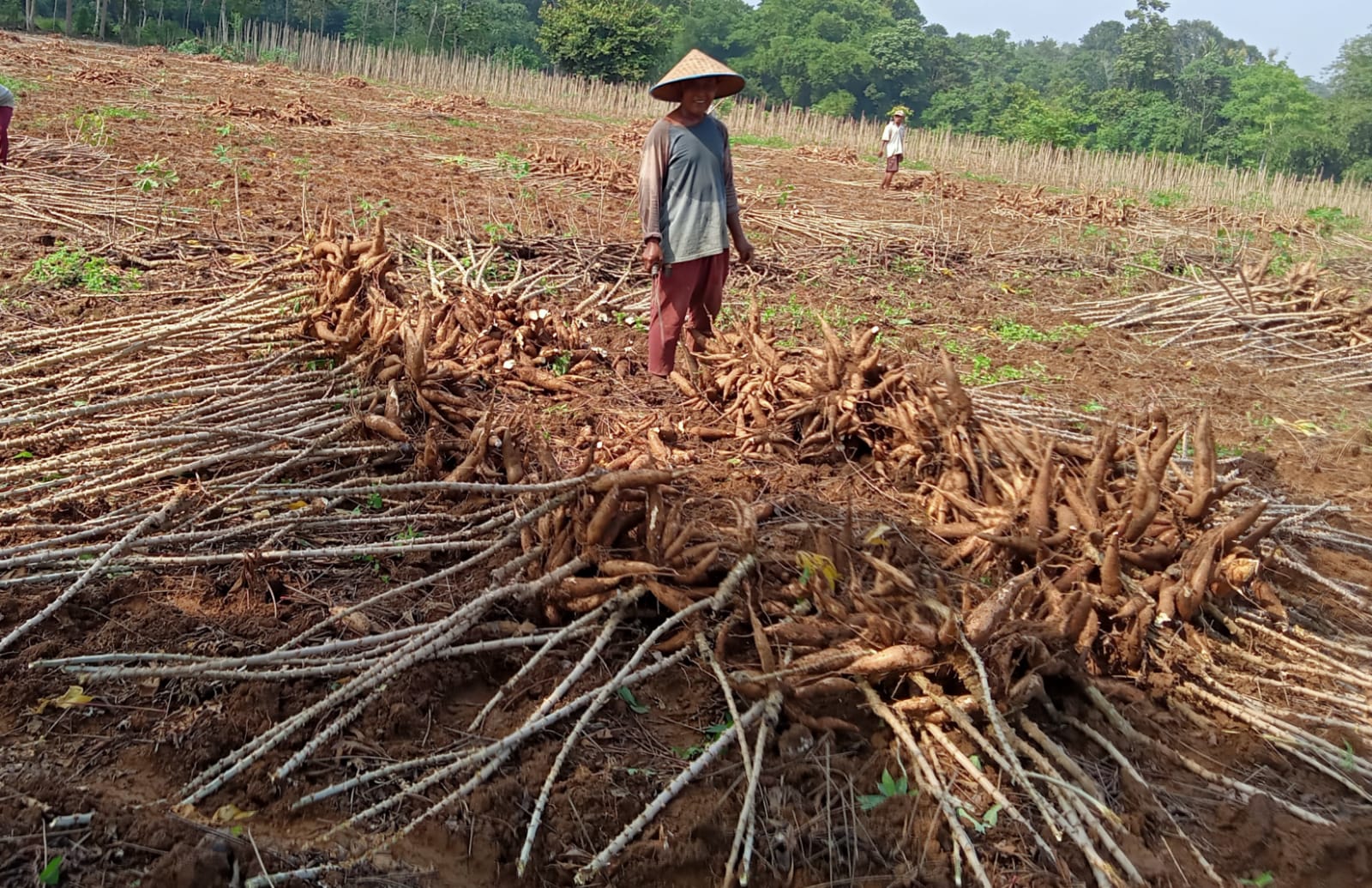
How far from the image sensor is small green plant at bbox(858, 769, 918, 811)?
200 centimetres

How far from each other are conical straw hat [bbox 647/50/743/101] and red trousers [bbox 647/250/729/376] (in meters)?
0.81

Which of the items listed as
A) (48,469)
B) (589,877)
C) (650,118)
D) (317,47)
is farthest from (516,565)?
(317,47)

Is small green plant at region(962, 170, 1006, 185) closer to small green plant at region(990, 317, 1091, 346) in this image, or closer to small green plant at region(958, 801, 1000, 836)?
small green plant at region(990, 317, 1091, 346)

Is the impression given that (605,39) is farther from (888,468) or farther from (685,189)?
(888,468)

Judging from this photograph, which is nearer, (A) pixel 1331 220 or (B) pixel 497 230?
(B) pixel 497 230

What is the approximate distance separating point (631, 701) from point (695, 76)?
2.97m

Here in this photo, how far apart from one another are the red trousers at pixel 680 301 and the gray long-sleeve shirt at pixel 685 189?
0.11 metres

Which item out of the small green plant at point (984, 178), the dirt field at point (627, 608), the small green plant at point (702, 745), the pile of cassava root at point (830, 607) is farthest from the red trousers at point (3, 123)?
the small green plant at point (984, 178)

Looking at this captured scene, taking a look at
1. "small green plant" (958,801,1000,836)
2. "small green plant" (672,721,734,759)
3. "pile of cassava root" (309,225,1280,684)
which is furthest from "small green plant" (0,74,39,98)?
"small green plant" (958,801,1000,836)

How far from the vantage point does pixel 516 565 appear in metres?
2.60

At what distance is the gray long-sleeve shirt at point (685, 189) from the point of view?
13.8 ft

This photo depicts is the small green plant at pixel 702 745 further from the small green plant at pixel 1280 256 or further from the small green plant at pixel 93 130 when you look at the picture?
the small green plant at pixel 93 130

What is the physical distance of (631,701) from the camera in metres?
2.28

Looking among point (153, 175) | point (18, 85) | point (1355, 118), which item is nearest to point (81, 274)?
point (153, 175)
